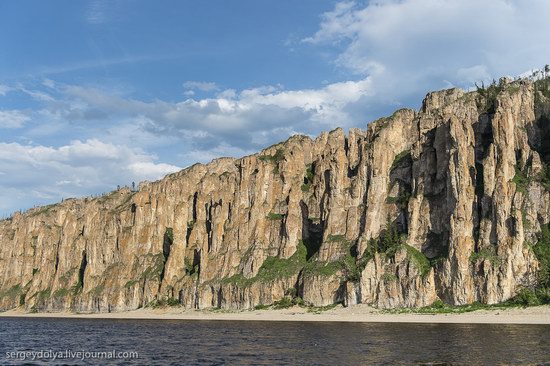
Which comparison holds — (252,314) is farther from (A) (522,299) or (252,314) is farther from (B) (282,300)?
(A) (522,299)

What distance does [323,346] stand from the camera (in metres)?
78.7

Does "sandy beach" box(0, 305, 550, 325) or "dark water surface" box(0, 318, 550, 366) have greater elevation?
"sandy beach" box(0, 305, 550, 325)

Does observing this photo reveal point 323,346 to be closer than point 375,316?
Yes

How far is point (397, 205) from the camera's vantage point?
18800 cm

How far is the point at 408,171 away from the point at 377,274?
48.8 m

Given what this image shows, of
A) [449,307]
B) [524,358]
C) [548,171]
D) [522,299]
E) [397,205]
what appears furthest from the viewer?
[397,205]

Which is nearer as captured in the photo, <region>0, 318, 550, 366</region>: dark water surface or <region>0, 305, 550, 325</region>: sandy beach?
<region>0, 318, 550, 366</region>: dark water surface

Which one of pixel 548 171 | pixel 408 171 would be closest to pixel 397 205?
pixel 408 171

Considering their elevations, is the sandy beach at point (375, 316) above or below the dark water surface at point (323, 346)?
above

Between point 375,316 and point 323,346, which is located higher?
point 375,316

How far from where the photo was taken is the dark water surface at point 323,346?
63500 mm

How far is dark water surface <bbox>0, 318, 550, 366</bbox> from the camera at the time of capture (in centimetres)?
6350

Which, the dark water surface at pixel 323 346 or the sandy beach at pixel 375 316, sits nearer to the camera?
the dark water surface at pixel 323 346

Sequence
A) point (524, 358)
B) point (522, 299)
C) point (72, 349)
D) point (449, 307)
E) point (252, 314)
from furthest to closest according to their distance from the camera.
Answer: point (252, 314) → point (449, 307) → point (522, 299) → point (72, 349) → point (524, 358)
